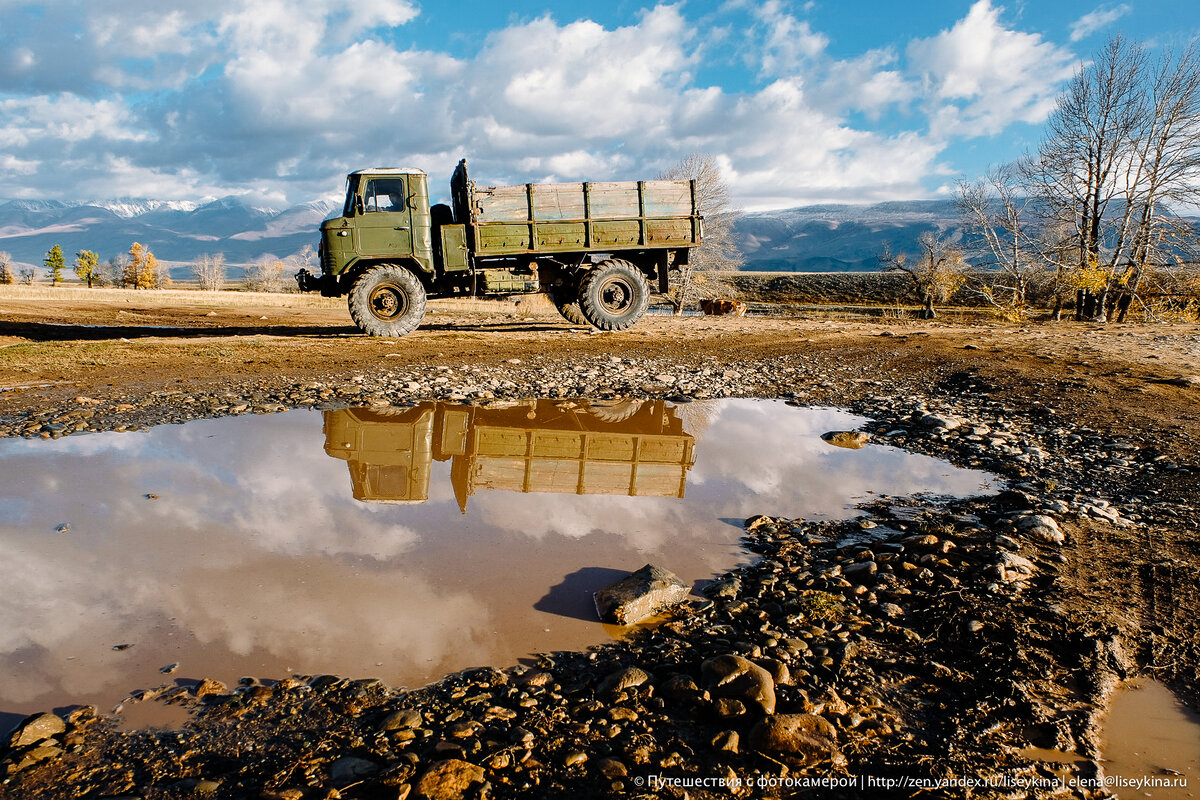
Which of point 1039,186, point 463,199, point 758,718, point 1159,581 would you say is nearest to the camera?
point 758,718

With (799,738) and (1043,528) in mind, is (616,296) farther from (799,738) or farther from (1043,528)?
(799,738)

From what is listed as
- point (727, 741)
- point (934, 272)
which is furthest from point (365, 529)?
point (934, 272)

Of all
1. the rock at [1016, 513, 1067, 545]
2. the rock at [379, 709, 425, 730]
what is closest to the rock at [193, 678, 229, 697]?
the rock at [379, 709, 425, 730]

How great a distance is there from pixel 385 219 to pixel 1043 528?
1191 cm

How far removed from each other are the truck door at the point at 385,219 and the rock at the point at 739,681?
38.6ft

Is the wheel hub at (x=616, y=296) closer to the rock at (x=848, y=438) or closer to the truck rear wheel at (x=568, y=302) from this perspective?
the truck rear wheel at (x=568, y=302)

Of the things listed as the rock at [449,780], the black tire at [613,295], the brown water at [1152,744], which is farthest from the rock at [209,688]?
the black tire at [613,295]

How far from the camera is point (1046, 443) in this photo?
242 inches

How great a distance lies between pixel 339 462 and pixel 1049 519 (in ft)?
17.7

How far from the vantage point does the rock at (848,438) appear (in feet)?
21.5

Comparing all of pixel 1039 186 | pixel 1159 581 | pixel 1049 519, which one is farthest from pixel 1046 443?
pixel 1039 186

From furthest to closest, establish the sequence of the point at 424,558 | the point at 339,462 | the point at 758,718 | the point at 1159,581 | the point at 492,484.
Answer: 1. the point at 339,462
2. the point at 492,484
3. the point at 424,558
4. the point at 1159,581
5. the point at 758,718

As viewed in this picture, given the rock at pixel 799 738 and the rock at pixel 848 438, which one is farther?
the rock at pixel 848 438

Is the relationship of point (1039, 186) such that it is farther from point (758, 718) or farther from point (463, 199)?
point (758, 718)
